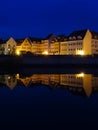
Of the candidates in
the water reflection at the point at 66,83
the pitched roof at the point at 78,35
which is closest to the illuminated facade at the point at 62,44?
the pitched roof at the point at 78,35

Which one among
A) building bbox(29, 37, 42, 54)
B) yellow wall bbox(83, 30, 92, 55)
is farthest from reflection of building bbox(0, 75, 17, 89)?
building bbox(29, 37, 42, 54)

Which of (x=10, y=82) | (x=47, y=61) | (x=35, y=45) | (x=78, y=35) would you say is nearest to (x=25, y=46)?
(x=35, y=45)

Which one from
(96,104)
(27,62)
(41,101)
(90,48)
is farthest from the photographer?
(90,48)

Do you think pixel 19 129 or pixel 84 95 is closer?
pixel 19 129

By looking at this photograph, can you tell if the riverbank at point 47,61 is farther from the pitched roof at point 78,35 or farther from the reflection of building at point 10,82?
the pitched roof at point 78,35

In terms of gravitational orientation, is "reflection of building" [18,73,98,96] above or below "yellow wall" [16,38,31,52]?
below

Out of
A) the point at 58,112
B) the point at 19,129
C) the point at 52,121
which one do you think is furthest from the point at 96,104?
the point at 19,129

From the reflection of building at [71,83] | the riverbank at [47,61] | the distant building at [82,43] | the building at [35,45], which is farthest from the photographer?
the building at [35,45]

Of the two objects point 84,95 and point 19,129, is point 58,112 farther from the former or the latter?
point 84,95

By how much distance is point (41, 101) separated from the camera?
16.9m

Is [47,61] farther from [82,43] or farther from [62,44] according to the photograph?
[62,44]

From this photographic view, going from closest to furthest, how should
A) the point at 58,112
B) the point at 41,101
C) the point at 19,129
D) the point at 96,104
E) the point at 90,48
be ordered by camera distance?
the point at 19,129 → the point at 58,112 → the point at 96,104 → the point at 41,101 → the point at 90,48

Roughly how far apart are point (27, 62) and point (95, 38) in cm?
3903

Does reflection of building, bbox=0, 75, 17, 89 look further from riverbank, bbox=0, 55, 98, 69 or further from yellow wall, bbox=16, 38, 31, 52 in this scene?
yellow wall, bbox=16, 38, 31, 52
